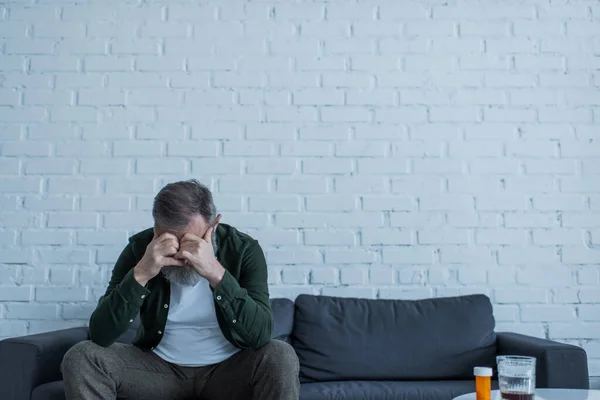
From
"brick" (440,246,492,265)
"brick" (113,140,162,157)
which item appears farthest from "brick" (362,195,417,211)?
"brick" (113,140,162,157)

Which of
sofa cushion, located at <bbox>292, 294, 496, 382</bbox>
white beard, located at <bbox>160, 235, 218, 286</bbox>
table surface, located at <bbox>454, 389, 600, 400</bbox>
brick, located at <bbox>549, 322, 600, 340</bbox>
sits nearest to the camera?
table surface, located at <bbox>454, 389, 600, 400</bbox>

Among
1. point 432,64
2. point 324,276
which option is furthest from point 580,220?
point 324,276

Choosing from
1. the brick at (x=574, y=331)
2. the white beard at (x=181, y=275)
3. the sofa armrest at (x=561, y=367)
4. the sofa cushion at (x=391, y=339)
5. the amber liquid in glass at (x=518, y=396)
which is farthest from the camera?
the brick at (x=574, y=331)

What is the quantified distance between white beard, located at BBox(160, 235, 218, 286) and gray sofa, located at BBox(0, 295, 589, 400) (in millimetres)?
522

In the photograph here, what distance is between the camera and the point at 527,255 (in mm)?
2922

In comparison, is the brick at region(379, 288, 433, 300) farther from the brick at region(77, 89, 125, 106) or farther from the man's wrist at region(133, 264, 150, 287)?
the brick at region(77, 89, 125, 106)

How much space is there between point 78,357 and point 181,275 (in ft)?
1.32

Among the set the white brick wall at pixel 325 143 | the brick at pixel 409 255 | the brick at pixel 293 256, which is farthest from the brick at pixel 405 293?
the brick at pixel 293 256

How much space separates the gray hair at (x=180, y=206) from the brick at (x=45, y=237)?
1034 millimetres

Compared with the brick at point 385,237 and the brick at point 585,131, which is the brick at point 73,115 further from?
the brick at point 585,131

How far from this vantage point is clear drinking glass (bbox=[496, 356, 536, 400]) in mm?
1623

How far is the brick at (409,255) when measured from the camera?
9.59ft

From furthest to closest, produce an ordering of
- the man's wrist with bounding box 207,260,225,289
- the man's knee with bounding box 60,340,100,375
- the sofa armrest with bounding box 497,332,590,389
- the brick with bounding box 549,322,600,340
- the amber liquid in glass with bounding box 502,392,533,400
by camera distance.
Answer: the brick with bounding box 549,322,600,340 < the sofa armrest with bounding box 497,332,590,389 < the man's wrist with bounding box 207,260,225,289 < the man's knee with bounding box 60,340,100,375 < the amber liquid in glass with bounding box 502,392,533,400

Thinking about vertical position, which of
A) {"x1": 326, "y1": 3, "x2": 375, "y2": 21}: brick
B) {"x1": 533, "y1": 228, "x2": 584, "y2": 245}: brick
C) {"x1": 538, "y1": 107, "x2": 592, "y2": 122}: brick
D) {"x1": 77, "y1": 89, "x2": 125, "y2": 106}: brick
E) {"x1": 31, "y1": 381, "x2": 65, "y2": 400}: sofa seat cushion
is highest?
{"x1": 326, "y1": 3, "x2": 375, "y2": 21}: brick
